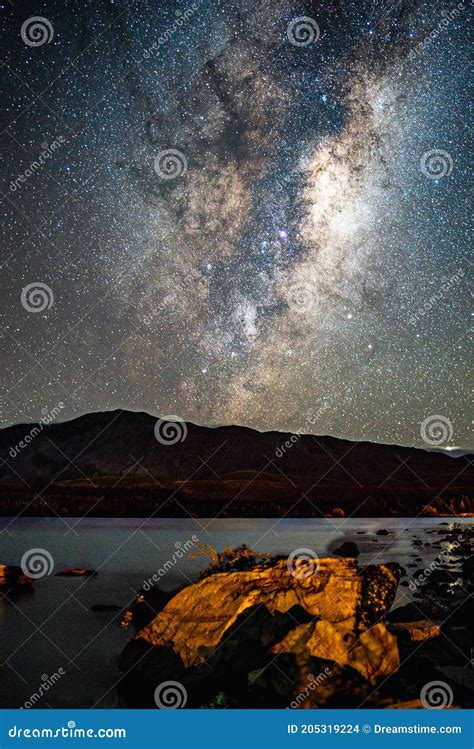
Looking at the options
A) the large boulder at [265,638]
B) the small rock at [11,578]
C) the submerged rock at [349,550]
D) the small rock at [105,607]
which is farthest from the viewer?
the submerged rock at [349,550]

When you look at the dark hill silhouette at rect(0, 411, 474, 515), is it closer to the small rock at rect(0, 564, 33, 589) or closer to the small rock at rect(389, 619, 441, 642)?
the small rock at rect(0, 564, 33, 589)

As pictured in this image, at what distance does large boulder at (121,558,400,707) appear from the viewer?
881cm

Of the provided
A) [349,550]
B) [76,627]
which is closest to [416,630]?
[76,627]

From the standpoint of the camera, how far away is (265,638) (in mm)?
9102

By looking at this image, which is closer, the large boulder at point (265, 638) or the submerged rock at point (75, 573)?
the large boulder at point (265, 638)

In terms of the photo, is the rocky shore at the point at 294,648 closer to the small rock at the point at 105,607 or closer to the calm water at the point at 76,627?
the calm water at the point at 76,627

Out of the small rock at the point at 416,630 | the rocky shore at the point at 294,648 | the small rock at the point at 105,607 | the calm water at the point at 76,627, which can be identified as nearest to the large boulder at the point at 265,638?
the rocky shore at the point at 294,648

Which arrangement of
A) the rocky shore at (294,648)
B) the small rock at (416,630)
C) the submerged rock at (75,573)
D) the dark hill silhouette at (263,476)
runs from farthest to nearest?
the dark hill silhouette at (263,476), the submerged rock at (75,573), the small rock at (416,630), the rocky shore at (294,648)

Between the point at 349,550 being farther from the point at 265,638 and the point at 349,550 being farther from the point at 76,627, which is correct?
the point at 265,638

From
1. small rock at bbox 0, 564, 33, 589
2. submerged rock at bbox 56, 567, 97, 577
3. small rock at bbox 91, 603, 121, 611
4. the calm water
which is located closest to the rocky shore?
the calm water

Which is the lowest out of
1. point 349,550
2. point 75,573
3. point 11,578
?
point 11,578

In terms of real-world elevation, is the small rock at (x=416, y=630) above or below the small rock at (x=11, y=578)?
above

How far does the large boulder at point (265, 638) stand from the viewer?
8812mm
